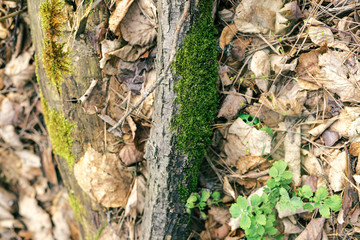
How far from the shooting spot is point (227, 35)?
1.75 m

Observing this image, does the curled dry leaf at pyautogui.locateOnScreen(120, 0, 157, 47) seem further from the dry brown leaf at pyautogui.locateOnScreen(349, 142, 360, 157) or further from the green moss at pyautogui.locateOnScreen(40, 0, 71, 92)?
the dry brown leaf at pyautogui.locateOnScreen(349, 142, 360, 157)

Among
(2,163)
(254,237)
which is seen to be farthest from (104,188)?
(2,163)

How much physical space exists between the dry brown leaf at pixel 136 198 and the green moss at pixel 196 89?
16.7 inches

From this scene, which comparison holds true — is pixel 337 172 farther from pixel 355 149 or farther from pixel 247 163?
pixel 247 163

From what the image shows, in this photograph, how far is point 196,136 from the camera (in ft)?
5.35

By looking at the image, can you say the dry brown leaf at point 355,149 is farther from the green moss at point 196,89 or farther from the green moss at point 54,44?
the green moss at point 54,44

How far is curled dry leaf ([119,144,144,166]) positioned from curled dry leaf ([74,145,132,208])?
0.06 m

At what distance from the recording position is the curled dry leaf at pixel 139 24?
1.70m

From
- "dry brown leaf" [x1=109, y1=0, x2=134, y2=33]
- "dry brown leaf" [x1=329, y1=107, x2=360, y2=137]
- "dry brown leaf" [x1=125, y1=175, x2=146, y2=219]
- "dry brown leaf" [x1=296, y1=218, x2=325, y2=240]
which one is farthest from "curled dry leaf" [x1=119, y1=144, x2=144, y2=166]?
"dry brown leaf" [x1=329, y1=107, x2=360, y2=137]

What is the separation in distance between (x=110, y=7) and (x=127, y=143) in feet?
3.41

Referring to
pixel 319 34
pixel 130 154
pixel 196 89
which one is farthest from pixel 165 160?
pixel 319 34

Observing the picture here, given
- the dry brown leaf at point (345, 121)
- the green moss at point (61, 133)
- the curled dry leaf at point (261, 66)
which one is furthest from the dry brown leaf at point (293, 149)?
the green moss at point (61, 133)

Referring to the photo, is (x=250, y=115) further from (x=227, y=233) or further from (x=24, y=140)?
(x=24, y=140)

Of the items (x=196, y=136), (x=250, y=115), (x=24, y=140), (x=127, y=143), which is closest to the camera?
(x=196, y=136)
